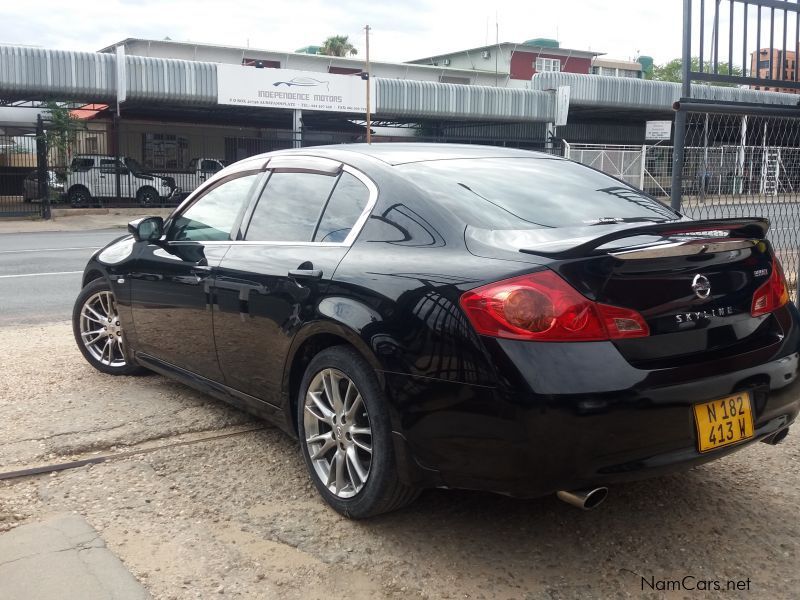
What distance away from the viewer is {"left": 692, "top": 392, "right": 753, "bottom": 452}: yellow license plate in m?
→ 2.97

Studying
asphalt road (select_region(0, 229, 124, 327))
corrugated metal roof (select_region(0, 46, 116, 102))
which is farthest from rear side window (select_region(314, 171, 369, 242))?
corrugated metal roof (select_region(0, 46, 116, 102))

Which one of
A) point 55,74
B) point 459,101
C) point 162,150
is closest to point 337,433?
point 55,74

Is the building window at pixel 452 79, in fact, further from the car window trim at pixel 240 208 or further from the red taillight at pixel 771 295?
the red taillight at pixel 771 295

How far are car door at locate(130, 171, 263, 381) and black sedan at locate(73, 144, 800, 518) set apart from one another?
0.08 m

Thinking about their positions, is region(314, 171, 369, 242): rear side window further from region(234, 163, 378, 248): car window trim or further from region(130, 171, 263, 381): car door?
region(130, 171, 263, 381): car door

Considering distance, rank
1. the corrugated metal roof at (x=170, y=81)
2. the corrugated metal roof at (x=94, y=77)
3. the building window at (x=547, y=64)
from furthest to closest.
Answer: the building window at (x=547, y=64) < the corrugated metal roof at (x=170, y=81) < the corrugated metal roof at (x=94, y=77)

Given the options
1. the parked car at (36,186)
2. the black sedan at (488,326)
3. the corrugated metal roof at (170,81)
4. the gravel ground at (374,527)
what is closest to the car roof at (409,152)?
the black sedan at (488,326)

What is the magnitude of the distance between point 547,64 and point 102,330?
2271 inches

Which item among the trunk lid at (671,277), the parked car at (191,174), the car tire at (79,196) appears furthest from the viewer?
the parked car at (191,174)

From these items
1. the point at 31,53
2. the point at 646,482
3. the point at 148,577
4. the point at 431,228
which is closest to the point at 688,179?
the point at 646,482

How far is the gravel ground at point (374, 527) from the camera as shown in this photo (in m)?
2.97

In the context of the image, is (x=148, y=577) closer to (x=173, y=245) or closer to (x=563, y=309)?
(x=563, y=309)

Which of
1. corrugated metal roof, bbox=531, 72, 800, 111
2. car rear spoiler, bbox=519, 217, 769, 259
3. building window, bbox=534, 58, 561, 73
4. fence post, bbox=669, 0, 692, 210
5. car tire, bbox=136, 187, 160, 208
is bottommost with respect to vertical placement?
car tire, bbox=136, 187, 160, 208

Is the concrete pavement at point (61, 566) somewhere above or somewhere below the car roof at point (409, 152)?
below
